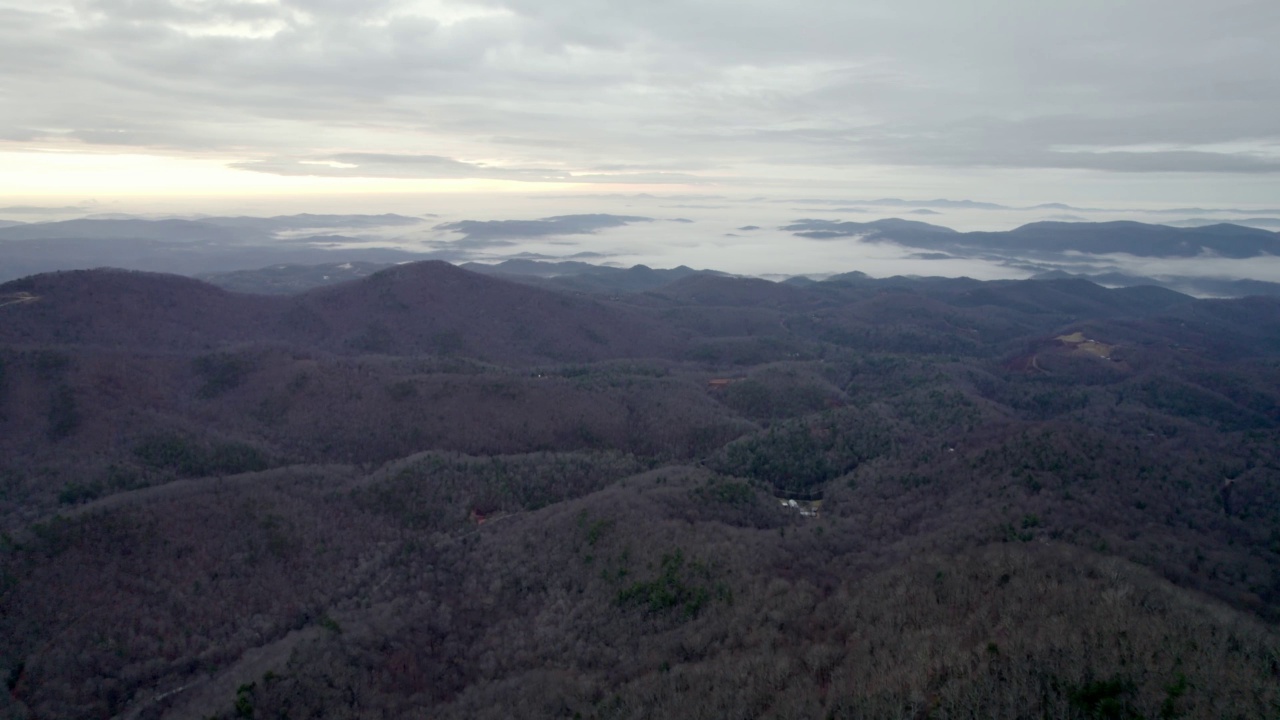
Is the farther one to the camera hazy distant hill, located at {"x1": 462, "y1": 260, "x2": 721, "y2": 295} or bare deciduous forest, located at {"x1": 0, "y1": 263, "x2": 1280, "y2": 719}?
hazy distant hill, located at {"x1": 462, "y1": 260, "x2": 721, "y2": 295}

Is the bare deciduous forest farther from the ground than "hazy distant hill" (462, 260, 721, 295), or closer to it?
closer to it

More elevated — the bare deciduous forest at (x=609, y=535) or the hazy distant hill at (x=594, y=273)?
the hazy distant hill at (x=594, y=273)

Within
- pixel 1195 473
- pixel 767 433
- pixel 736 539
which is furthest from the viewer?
pixel 767 433

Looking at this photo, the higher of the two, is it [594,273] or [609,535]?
[594,273]

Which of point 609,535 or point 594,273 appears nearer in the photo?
point 609,535

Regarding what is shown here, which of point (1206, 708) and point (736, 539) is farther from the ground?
point (1206, 708)

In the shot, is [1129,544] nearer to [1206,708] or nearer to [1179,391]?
[1206,708]

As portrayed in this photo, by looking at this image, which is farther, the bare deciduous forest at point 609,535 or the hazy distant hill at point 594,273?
the hazy distant hill at point 594,273

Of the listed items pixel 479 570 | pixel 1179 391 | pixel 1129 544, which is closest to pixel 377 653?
pixel 479 570
